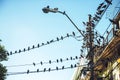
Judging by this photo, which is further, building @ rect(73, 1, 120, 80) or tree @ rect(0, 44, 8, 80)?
tree @ rect(0, 44, 8, 80)

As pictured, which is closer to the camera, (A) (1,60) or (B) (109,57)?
(B) (109,57)

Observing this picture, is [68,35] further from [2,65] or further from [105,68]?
[2,65]

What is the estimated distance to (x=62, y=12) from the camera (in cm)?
1728

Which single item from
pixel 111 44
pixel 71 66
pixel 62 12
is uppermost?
pixel 62 12

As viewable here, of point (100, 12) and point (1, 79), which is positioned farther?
point (1, 79)

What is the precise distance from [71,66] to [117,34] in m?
3.42

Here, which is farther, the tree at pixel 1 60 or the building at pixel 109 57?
the tree at pixel 1 60

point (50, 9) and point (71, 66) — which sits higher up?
point (50, 9)

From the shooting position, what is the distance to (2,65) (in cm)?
3728

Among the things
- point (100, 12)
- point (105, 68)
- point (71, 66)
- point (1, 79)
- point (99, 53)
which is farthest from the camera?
point (1, 79)

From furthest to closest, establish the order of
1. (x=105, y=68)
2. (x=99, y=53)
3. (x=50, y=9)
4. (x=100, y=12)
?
(x=105, y=68), (x=99, y=53), (x=100, y=12), (x=50, y=9)

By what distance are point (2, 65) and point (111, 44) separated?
21.1 metres

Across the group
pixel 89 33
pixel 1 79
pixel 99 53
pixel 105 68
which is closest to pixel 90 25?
pixel 89 33

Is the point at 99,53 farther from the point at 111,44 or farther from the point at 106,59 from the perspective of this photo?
the point at 111,44
